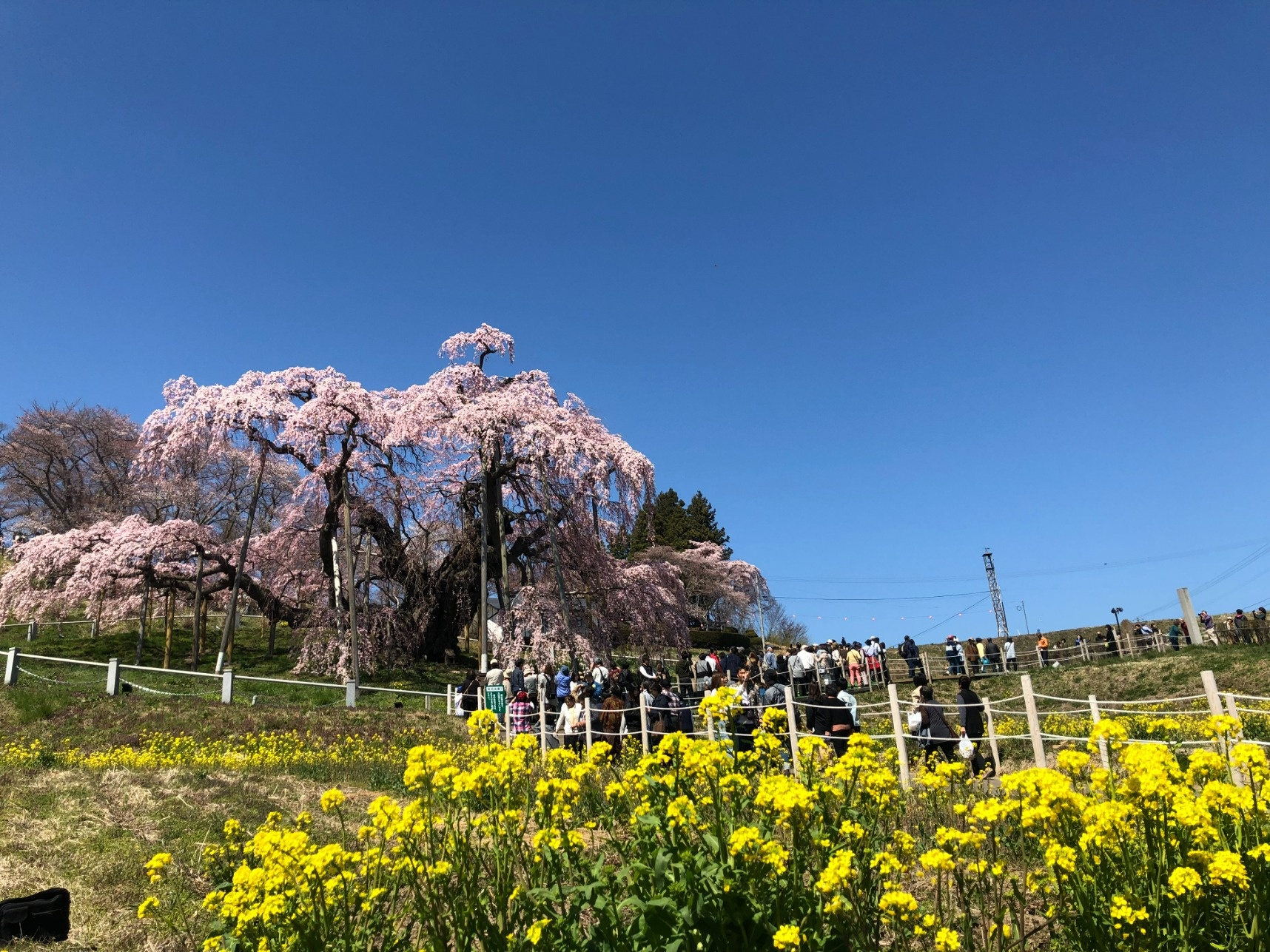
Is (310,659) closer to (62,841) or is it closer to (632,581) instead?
(632,581)

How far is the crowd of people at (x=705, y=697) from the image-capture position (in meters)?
9.38

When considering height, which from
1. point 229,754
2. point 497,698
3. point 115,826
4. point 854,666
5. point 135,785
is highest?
point 854,666

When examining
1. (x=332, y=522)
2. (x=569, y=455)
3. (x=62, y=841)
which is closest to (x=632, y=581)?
(x=569, y=455)

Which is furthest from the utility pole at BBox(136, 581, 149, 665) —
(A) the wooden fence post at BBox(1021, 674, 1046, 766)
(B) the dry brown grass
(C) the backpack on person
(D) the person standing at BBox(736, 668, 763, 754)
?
(A) the wooden fence post at BBox(1021, 674, 1046, 766)

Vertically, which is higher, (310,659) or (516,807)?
(310,659)

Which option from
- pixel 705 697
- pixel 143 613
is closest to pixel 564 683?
pixel 705 697

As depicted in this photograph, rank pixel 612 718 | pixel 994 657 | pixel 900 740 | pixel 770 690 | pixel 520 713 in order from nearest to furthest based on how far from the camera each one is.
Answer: pixel 900 740
pixel 770 690
pixel 612 718
pixel 520 713
pixel 994 657

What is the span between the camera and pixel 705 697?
377 cm

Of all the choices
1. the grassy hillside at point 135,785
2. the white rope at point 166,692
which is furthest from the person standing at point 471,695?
the white rope at point 166,692

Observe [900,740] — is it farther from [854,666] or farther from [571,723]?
[854,666]

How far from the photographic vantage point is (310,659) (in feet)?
74.6

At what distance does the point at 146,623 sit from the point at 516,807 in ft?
107

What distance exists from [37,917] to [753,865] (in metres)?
4.80

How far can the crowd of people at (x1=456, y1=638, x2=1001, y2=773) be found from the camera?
938cm
